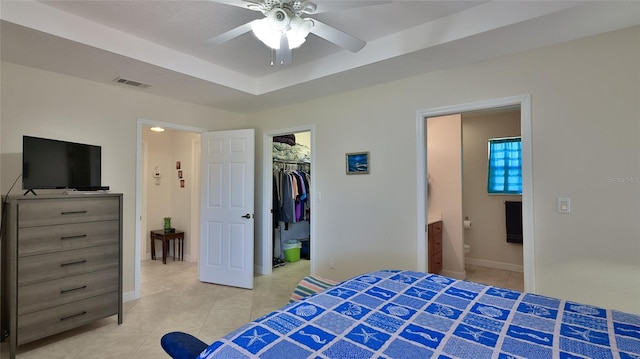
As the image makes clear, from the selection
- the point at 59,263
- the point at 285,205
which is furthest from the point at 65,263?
the point at 285,205

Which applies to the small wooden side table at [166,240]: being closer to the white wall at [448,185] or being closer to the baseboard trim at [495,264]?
the white wall at [448,185]

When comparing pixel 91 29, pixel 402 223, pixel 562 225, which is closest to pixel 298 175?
pixel 402 223

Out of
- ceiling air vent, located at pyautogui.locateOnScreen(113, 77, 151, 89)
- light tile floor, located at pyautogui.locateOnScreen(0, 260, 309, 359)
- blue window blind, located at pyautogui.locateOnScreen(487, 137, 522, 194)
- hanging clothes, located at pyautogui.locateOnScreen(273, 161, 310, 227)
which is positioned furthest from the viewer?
hanging clothes, located at pyautogui.locateOnScreen(273, 161, 310, 227)

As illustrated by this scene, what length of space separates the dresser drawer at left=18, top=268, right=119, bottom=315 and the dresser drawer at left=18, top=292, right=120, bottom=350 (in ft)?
0.14

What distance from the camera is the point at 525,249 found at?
7.97 feet

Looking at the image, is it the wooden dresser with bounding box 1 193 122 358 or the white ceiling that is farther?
the wooden dresser with bounding box 1 193 122 358

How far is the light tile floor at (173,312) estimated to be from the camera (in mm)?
2363

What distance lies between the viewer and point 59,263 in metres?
2.42

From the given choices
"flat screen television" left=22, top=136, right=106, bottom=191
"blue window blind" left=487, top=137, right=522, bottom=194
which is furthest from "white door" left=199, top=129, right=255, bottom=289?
"blue window blind" left=487, top=137, right=522, bottom=194

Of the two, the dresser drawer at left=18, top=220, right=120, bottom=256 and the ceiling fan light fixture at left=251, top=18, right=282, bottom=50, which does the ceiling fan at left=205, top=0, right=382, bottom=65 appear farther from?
the dresser drawer at left=18, top=220, right=120, bottom=256

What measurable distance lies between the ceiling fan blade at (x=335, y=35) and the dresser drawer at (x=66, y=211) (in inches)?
91.6

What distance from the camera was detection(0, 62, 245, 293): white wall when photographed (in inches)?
105

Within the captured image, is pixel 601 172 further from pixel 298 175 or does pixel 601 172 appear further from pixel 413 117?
pixel 298 175

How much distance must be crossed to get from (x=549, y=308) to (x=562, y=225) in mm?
1206
